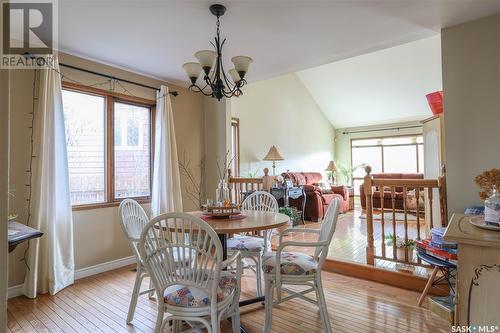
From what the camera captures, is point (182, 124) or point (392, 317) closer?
point (392, 317)

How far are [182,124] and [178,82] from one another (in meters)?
0.59

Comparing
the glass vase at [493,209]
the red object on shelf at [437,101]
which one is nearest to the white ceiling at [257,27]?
the red object on shelf at [437,101]

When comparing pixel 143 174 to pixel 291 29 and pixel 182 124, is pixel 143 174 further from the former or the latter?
pixel 291 29

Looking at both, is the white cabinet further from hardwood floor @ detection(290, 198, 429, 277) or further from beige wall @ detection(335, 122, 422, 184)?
beige wall @ detection(335, 122, 422, 184)

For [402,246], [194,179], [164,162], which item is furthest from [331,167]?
[164,162]

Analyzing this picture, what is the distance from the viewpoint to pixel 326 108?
8656 mm

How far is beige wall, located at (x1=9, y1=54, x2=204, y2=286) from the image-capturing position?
2.64m

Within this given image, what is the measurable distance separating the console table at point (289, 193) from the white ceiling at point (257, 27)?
2671mm

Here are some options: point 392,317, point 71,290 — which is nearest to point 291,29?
point 392,317

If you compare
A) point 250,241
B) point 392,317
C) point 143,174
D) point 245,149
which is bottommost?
point 392,317

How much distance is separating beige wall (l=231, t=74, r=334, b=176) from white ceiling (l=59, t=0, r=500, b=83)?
2616 mm

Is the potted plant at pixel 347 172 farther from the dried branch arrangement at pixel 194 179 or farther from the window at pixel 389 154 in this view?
the dried branch arrangement at pixel 194 179

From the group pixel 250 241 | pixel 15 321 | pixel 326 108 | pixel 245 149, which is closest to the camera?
pixel 15 321

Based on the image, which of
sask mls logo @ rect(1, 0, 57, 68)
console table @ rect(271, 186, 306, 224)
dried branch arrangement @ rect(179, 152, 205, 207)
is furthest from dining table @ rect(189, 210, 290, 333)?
console table @ rect(271, 186, 306, 224)
